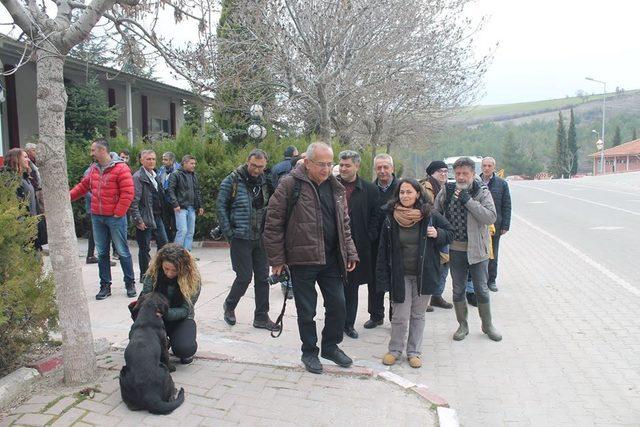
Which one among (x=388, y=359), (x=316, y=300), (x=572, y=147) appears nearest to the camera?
(x=316, y=300)

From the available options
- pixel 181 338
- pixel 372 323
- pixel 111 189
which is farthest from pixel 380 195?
pixel 111 189

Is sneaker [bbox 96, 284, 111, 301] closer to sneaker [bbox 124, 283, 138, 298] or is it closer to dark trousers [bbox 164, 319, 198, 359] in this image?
sneaker [bbox 124, 283, 138, 298]

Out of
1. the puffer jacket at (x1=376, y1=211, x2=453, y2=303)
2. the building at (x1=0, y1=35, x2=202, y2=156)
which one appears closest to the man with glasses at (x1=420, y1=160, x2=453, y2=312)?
the puffer jacket at (x1=376, y1=211, x2=453, y2=303)

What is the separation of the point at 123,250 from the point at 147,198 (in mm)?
1178

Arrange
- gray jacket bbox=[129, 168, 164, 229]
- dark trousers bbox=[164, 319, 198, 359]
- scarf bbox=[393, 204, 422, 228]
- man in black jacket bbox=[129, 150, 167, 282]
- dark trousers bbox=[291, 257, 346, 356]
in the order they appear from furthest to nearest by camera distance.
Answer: gray jacket bbox=[129, 168, 164, 229]
man in black jacket bbox=[129, 150, 167, 282]
scarf bbox=[393, 204, 422, 228]
dark trousers bbox=[291, 257, 346, 356]
dark trousers bbox=[164, 319, 198, 359]

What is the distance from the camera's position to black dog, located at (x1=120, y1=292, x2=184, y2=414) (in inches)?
137

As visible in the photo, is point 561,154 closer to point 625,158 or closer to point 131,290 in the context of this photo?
point 625,158

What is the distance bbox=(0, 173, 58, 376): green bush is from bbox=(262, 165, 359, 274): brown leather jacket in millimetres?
1781

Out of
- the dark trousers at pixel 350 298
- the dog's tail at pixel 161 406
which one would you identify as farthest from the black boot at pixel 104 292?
the dog's tail at pixel 161 406

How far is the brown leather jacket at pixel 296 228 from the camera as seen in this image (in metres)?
4.29

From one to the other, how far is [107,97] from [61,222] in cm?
1413

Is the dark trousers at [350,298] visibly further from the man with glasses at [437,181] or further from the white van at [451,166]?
the white van at [451,166]

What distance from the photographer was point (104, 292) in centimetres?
659

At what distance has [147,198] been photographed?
7.62 m
